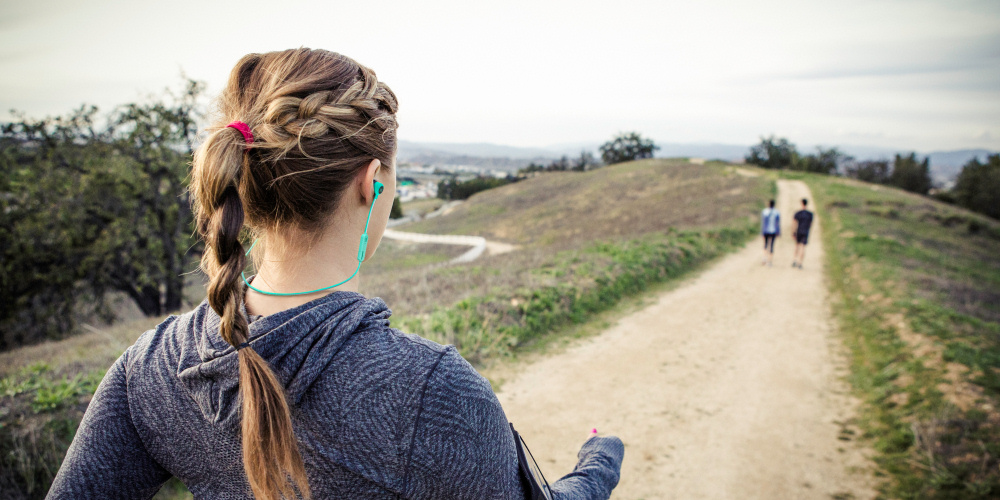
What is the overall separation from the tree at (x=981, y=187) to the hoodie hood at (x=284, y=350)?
67.6 m

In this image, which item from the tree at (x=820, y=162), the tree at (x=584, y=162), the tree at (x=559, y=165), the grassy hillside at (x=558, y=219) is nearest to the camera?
the grassy hillside at (x=558, y=219)

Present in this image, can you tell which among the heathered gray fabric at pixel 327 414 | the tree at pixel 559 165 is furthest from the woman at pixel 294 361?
the tree at pixel 559 165

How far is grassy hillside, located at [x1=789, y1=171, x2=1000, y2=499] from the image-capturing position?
3.99 m

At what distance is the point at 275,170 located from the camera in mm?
973

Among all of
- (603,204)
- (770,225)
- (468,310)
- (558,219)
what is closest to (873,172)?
(603,204)

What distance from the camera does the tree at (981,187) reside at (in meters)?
47.9

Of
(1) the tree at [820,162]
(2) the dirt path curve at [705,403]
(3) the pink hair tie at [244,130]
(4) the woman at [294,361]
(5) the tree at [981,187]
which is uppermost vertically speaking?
(1) the tree at [820,162]

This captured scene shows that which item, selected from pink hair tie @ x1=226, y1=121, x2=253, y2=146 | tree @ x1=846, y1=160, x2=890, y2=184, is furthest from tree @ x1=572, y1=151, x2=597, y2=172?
pink hair tie @ x1=226, y1=121, x2=253, y2=146

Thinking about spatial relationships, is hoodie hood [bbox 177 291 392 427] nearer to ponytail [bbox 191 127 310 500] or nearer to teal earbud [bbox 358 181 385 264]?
ponytail [bbox 191 127 310 500]

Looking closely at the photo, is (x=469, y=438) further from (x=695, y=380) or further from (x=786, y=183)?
(x=786, y=183)

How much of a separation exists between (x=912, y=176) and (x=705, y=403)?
244ft

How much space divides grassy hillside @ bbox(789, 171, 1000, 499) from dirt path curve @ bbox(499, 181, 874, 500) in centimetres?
31

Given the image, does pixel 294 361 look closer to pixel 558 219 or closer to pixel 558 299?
pixel 558 299

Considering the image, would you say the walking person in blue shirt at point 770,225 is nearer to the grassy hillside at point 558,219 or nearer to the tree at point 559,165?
the grassy hillside at point 558,219
